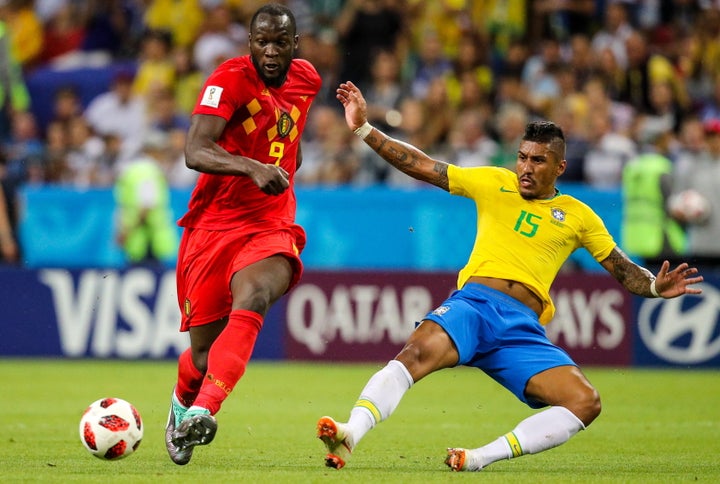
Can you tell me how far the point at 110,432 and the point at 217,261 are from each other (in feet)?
3.78

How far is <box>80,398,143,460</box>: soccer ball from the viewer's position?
732cm

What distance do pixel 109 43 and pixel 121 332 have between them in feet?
23.1

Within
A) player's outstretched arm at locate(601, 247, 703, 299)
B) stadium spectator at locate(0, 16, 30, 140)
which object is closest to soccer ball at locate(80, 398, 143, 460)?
player's outstretched arm at locate(601, 247, 703, 299)

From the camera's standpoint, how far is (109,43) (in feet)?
68.4

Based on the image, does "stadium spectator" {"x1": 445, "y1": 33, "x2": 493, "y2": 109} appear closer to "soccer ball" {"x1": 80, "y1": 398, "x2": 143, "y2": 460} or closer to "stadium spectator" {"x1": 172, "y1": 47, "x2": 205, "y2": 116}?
"stadium spectator" {"x1": 172, "y1": 47, "x2": 205, "y2": 116}

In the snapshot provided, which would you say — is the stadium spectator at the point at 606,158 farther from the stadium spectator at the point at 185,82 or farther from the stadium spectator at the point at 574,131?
the stadium spectator at the point at 185,82

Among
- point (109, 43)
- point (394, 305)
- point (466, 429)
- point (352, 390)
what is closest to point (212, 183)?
point (466, 429)

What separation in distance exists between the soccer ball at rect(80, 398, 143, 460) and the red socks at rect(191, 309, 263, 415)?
0.55 meters

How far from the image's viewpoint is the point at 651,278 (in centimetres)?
779

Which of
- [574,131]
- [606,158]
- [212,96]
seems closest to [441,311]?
[212,96]

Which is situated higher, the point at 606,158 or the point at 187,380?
the point at 606,158

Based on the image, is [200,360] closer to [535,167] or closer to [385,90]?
[535,167]

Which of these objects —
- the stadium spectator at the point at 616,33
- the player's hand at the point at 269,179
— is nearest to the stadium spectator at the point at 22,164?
the stadium spectator at the point at 616,33

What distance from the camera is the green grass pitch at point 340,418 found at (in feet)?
24.0
